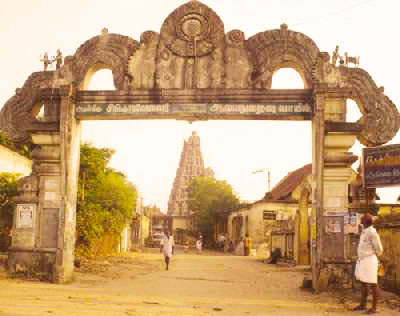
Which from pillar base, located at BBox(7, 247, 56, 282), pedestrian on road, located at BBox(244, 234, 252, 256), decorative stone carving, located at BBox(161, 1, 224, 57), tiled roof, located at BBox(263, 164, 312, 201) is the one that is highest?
decorative stone carving, located at BBox(161, 1, 224, 57)

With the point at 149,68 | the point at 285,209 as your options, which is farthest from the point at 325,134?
the point at 285,209

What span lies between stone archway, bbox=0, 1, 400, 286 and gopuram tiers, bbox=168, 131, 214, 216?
73.0 metres

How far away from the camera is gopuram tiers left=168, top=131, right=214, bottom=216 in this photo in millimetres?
86750

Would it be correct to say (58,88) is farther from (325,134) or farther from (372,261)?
(372,261)

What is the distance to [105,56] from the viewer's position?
1231cm

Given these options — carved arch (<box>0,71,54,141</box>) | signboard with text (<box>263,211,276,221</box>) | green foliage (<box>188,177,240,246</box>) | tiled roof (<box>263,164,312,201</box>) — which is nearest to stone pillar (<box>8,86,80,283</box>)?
carved arch (<box>0,71,54,141</box>)

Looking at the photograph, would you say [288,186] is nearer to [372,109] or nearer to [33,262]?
[372,109]

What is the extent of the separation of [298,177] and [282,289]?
25.4 metres

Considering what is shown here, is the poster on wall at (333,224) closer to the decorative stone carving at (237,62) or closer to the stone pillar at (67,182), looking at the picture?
the decorative stone carving at (237,62)

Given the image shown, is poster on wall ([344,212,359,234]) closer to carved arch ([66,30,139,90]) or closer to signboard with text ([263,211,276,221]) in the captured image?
carved arch ([66,30,139,90])

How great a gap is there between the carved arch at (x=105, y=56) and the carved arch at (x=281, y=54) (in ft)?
9.44

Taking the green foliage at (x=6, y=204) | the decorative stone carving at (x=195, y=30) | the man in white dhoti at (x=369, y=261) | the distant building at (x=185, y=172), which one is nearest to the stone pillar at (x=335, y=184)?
the man in white dhoti at (x=369, y=261)

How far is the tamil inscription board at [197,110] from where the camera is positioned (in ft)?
38.4

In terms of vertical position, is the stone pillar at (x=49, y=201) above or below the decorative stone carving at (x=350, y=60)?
below
